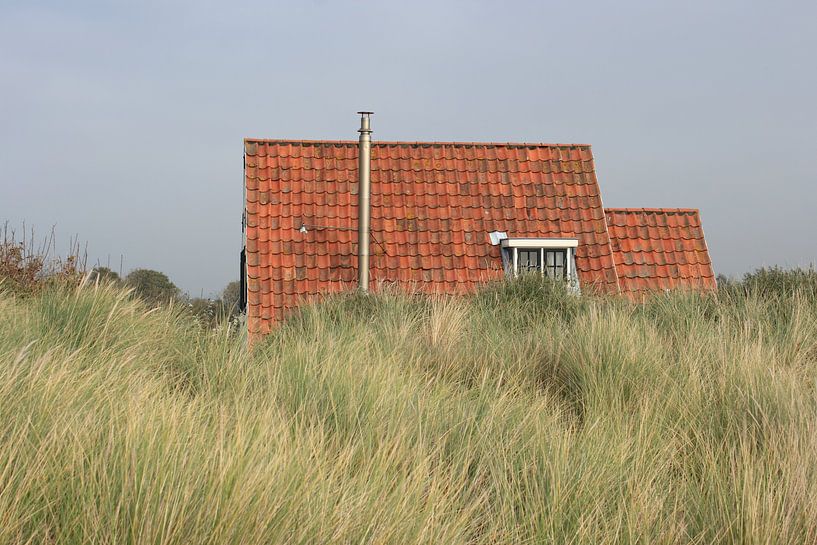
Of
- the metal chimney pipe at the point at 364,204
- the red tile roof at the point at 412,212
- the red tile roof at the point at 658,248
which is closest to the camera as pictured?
the metal chimney pipe at the point at 364,204

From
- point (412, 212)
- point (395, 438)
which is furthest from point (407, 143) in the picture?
point (395, 438)

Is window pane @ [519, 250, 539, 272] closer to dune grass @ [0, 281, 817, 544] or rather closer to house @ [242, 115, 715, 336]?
house @ [242, 115, 715, 336]

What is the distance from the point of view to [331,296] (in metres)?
13.2

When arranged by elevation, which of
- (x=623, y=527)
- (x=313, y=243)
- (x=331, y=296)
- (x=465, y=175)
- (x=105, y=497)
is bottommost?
(x=623, y=527)

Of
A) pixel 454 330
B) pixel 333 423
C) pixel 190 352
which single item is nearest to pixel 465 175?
pixel 454 330

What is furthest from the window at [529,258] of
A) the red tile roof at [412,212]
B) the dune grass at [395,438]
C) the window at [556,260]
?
the dune grass at [395,438]

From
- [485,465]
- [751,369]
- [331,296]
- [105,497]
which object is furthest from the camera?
[331,296]

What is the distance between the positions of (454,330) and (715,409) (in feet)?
10.4

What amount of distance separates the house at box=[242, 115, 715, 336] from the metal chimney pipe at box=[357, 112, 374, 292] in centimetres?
25

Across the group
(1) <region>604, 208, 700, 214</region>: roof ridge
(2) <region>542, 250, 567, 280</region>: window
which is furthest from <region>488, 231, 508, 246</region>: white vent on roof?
(1) <region>604, 208, 700, 214</region>: roof ridge

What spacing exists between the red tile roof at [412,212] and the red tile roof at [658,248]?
3.10 feet

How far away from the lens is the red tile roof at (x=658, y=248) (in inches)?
697

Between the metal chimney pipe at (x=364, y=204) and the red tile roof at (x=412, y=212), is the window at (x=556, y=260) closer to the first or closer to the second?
the red tile roof at (x=412, y=212)

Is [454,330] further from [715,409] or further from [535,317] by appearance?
[715,409]
